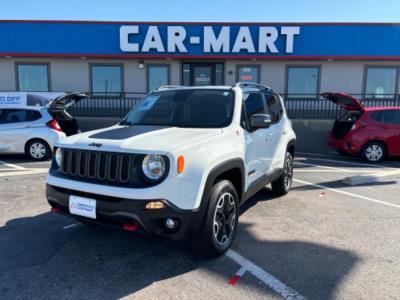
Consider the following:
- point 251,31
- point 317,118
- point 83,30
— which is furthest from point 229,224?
point 83,30

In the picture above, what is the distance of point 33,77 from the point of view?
1457 centimetres

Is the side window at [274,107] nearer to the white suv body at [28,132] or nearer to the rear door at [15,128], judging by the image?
the white suv body at [28,132]

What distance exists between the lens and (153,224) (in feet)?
9.58

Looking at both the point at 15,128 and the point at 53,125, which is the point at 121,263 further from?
the point at 15,128

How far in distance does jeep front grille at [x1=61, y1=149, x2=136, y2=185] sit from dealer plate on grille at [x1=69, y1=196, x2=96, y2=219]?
198 millimetres

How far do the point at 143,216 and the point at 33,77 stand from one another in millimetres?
14064

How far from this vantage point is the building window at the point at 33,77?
1449cm

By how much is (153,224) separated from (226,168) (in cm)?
100

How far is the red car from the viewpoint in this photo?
959 centimetres

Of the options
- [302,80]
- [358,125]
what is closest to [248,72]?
[302,80]

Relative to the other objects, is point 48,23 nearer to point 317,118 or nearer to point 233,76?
point 233,76

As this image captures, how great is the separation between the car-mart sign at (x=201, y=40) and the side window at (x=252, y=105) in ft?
30.2

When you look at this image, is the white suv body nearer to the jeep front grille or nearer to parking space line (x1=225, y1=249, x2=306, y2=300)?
the jeep front grille

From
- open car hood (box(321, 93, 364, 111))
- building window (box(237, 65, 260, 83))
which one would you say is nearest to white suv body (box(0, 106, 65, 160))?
→ open car hood (box(321, 93, 364, 111))
